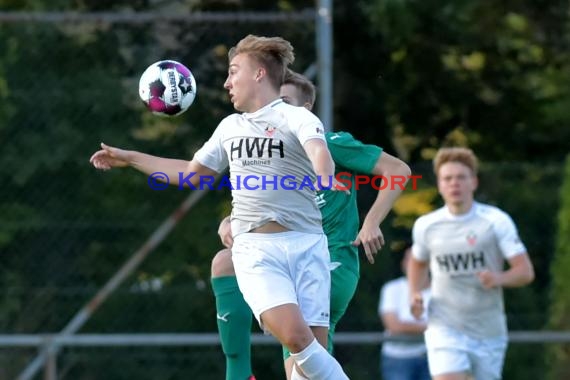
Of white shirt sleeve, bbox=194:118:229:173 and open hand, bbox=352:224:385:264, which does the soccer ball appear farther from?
open hand, bbox=352:224:385:264

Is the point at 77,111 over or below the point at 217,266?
over

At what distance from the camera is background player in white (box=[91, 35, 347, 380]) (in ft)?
17.7

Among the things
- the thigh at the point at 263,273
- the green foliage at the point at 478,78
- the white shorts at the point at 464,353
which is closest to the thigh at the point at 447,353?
the white shorts at the point at 464,353

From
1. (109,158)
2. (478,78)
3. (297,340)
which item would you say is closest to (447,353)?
(297,340)

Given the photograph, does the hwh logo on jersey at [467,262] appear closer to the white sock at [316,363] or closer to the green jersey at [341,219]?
the green jersey at [341,219]

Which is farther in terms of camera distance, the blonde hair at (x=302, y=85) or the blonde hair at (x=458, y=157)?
the blonde hair at (x=458, y=157)

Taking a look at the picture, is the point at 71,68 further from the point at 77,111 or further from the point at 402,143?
the point at 402,143

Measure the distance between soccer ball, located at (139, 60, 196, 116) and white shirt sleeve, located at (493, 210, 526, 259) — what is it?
2645 mm

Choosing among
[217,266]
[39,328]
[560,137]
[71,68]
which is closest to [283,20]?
[71,68]

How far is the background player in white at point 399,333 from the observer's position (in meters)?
9.08

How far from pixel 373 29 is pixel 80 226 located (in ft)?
10.5

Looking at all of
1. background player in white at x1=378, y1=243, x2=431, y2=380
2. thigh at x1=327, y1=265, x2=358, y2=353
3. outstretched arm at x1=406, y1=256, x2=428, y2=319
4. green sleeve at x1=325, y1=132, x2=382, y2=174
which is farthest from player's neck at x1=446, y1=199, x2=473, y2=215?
green sleeve at x1=325, y1=132, x2=382, y2=174

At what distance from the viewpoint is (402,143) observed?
36.5 feet

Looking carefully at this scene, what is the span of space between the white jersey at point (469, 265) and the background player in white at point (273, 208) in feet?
7.75
